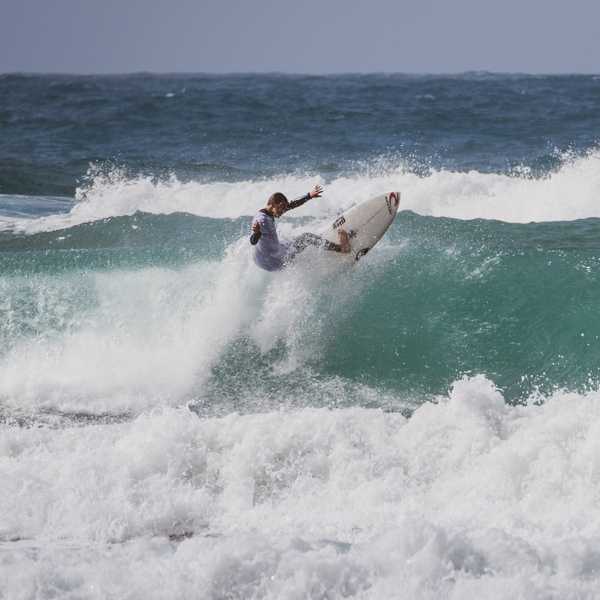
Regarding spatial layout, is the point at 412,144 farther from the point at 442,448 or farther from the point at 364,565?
the point at 364,565

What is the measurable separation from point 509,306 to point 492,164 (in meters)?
9.59

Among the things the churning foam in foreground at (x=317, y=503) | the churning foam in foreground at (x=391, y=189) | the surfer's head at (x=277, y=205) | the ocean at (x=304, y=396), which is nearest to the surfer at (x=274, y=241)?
the surfer's head at (x=277, y=205)

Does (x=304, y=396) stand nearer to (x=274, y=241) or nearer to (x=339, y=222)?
(x=274, y=241)

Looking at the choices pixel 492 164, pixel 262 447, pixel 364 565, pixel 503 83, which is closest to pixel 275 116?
pixel 492 164

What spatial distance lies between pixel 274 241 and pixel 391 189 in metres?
6.95

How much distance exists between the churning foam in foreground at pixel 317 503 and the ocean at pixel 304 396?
0.7 inches

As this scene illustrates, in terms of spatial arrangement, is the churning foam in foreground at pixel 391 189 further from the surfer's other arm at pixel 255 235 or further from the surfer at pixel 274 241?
the surfer's other arm at pixel 255 235

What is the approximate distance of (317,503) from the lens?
5277 mm

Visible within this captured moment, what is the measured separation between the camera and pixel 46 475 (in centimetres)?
541

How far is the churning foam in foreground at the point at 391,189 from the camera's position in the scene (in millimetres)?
12867

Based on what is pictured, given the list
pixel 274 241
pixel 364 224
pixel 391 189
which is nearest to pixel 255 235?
pixel 274 241

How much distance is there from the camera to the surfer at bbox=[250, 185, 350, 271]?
7737mm

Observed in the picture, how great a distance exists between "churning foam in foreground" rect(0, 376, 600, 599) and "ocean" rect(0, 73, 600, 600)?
0.02 m

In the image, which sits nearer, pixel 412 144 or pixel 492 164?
pixel 492 164
